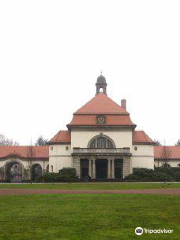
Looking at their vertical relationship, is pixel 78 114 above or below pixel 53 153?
above

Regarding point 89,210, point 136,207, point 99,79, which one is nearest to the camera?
point 89,210

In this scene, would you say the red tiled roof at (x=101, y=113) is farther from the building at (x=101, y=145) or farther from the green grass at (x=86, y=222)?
the green grass at (x=86, y=222)

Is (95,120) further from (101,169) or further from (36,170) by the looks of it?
(36,170)

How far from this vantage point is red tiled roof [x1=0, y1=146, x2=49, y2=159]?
3324 inches

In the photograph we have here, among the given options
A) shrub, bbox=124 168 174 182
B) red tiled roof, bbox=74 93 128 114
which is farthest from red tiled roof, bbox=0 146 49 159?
shrub, bbox=124 168 174 182

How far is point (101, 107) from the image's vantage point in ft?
259

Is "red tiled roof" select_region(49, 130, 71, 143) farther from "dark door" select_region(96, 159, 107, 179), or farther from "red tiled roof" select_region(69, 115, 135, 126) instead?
"dark door" select_region(96, 159, 107, 179)

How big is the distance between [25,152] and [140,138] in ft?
78.4

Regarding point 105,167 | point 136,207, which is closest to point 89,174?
point 105,167

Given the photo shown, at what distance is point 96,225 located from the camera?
1628cm

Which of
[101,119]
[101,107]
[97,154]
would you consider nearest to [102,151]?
[97,154]

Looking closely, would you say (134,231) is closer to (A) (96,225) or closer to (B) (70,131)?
(A) (96,225)

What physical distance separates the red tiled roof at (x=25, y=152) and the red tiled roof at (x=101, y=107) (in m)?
13.7

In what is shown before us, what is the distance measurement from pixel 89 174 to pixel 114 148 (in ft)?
20.5
